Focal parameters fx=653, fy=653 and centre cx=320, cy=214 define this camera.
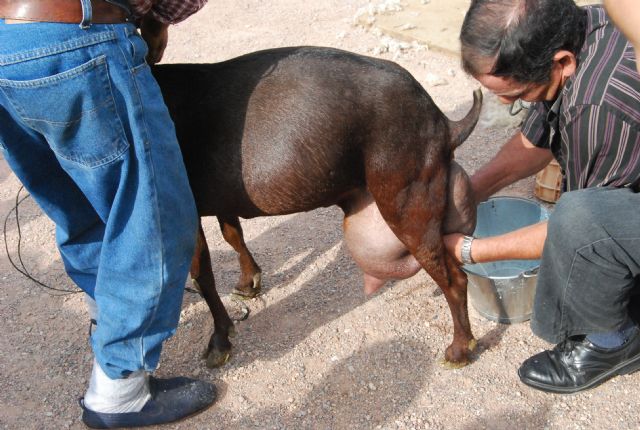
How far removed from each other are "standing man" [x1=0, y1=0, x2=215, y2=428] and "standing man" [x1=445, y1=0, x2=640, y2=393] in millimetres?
1162

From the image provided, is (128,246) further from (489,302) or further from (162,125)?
(489,302)

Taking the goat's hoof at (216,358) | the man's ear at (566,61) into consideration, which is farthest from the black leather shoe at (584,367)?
the goat's hoof at (216,358)

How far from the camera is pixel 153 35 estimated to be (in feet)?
8.57

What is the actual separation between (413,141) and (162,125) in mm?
946

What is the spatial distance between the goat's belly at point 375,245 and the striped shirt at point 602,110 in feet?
2.72

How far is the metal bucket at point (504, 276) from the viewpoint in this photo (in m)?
3.05

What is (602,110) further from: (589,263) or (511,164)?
(511,164)

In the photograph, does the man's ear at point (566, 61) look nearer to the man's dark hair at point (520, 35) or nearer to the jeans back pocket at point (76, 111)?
the man's dark hair at point (520, 35)

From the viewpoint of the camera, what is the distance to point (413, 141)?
2.53m

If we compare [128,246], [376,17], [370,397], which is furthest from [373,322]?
[376,17]

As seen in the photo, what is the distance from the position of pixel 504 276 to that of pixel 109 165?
187 cm

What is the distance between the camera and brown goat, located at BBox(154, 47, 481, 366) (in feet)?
8.11

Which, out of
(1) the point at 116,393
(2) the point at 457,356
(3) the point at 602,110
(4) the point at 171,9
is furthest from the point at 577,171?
(1) the point at 116,393

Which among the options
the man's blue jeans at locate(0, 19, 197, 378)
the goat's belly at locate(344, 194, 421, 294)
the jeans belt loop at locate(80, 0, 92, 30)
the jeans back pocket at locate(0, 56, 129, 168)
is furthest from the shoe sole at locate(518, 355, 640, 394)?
the jeans belt loop at locate(80, 0, 92, 30)
